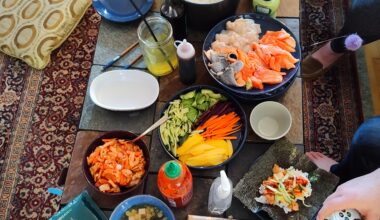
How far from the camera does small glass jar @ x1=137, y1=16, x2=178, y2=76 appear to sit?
141cm

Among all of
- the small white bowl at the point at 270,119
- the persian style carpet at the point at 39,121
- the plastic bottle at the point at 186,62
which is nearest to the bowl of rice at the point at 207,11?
the plastic bottle at the point at 186,62

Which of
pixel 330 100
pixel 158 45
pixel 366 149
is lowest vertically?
pixel 330 100

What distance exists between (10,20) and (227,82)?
1.43 metres

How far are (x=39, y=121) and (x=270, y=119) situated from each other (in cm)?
125

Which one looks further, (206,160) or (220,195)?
(206,160)

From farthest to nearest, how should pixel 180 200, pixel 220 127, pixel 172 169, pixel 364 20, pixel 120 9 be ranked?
pixel 364 20, pixel 120 9, pixel 220 127, pixel 180 200, pixel 172 169

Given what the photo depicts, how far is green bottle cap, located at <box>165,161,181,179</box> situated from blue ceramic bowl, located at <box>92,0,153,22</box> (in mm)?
696

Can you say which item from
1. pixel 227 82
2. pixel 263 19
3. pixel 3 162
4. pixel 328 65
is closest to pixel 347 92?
pixel 328 65

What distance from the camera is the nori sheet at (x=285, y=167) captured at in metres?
1.27

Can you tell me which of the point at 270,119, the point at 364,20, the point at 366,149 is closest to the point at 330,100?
the point at 364,20

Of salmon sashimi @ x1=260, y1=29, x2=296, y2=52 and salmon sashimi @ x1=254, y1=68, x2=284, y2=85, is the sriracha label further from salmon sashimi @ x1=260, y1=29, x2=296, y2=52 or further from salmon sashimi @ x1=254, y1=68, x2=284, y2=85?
salmon sashimi @ x1=260, y1=29, x2=296, y2=52

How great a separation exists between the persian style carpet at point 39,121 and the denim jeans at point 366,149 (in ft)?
4.25

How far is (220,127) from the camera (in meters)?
→ 1.36

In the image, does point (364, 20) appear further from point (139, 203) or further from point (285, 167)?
point (139, 203)
